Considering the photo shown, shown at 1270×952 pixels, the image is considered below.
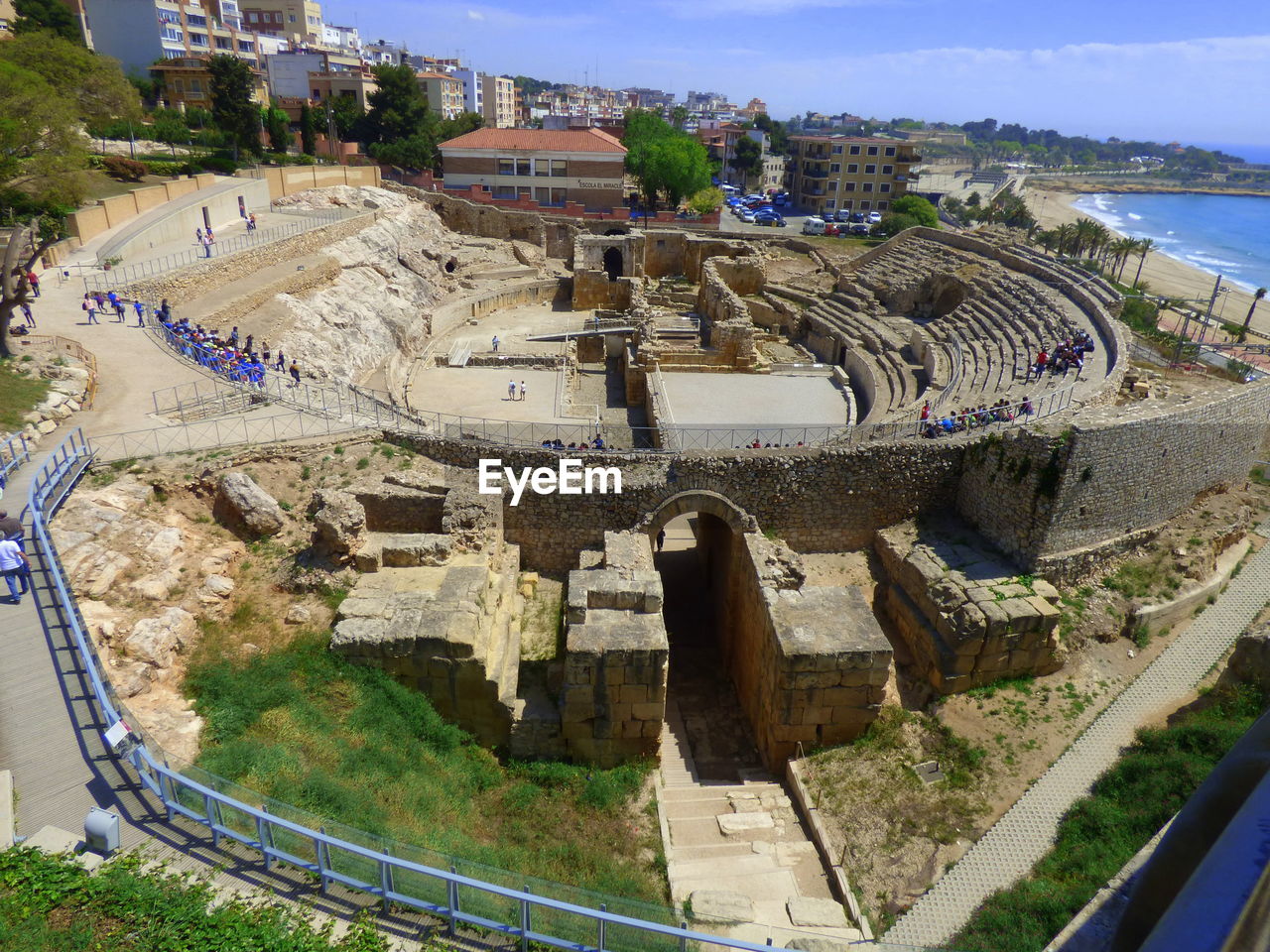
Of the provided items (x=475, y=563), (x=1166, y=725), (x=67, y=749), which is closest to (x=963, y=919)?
(x=1166, y=725)

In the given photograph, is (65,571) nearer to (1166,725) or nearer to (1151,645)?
(1166,725)

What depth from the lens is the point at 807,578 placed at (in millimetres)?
16391

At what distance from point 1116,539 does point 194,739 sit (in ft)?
56.2

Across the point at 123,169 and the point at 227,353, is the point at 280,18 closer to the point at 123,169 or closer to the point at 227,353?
the point at 123,169

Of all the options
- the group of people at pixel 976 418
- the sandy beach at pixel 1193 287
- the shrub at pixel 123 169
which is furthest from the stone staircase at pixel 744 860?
the sandy beach at pixel 1193 287

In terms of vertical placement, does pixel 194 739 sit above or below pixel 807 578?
above

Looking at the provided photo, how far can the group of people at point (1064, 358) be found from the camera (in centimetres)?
2084

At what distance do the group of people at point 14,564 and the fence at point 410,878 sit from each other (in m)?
4.17

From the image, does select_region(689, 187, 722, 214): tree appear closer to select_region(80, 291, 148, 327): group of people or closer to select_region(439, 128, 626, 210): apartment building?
select_region(439, 128, 626, 210): apartment building

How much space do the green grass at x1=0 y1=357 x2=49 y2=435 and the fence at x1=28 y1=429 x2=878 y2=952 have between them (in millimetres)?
10448

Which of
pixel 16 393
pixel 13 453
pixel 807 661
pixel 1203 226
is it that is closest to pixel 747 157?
pixel 1203 226

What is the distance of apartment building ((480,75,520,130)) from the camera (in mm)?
113956

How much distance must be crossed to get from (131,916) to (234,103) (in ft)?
160

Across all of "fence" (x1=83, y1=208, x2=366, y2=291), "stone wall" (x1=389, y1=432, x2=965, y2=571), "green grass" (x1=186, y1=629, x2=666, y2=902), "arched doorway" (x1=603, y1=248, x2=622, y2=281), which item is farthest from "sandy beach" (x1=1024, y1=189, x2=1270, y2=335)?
"green grass" (x1=186, y1=629, x2=666, y2=902)
